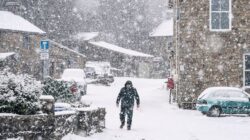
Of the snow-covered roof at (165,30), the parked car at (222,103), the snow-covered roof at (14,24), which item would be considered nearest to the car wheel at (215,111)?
the parked car at (222,103)

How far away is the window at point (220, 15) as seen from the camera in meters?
27.2

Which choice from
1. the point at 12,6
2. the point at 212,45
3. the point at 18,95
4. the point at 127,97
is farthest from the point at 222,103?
the point at 12,6

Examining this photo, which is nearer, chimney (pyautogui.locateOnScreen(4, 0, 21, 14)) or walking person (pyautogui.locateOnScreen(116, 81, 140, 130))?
walking person (pyautogui.locateOnScreen(116, 81, 140, 130))

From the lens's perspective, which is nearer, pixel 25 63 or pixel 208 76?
pixel 208 76

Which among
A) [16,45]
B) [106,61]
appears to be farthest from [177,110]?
[106,61]

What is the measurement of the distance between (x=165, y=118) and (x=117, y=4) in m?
66.0

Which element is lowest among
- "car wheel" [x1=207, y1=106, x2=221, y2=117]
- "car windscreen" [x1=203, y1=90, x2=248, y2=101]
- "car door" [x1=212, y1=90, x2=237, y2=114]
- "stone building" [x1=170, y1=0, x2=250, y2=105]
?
"car wheel" [x1=207, y1=106, x2=221, y2=117]

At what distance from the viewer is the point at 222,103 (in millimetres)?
22797

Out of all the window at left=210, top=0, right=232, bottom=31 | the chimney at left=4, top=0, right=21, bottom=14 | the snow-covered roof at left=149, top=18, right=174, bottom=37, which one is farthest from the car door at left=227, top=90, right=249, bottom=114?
the snow-covered roof at left=149, top=18, right=174, bottom=37

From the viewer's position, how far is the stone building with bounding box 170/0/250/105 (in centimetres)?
2705

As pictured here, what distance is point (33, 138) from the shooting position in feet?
38.4

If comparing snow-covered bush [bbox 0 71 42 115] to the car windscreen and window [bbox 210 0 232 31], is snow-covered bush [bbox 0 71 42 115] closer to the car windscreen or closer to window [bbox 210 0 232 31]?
the car windscreen

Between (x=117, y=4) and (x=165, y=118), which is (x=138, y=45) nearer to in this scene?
(x=117, y=4)

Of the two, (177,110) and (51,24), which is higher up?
(51,24)
